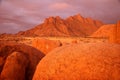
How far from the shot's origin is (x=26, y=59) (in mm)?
7789

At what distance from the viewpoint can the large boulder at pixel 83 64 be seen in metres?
4.84

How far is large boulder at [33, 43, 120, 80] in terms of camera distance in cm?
484

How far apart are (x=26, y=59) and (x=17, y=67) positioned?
0.55 meters

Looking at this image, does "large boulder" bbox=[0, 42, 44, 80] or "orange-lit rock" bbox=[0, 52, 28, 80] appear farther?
"large boulder" bbox=[0, 42, 44, 80]

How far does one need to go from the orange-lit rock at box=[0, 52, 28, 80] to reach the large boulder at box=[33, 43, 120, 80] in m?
1.55

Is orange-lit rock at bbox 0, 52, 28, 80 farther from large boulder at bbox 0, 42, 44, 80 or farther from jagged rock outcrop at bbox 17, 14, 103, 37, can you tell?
jagged rock outcrop at bbox 17, 14, 103, 37

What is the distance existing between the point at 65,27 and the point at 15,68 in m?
122

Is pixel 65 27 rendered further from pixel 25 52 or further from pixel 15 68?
pixel 15 68

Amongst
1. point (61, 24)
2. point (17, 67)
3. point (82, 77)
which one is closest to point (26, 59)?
point (17, 67)

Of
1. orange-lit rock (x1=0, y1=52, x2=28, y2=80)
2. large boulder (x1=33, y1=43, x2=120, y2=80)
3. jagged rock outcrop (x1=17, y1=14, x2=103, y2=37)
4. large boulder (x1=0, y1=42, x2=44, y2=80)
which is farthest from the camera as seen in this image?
jagged rock outcrop (x1=17, y1=14, x2=103, y2=37)

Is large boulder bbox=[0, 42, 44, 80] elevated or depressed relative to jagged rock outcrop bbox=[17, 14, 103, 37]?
elevated

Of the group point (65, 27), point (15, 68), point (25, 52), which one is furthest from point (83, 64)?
point (65, 27)

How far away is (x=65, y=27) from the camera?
129000 mm

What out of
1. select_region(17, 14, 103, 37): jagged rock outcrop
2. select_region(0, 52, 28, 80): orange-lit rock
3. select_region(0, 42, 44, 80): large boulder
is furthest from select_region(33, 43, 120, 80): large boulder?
select_region(17, 14, 103, 37): jagged rock outcrop
